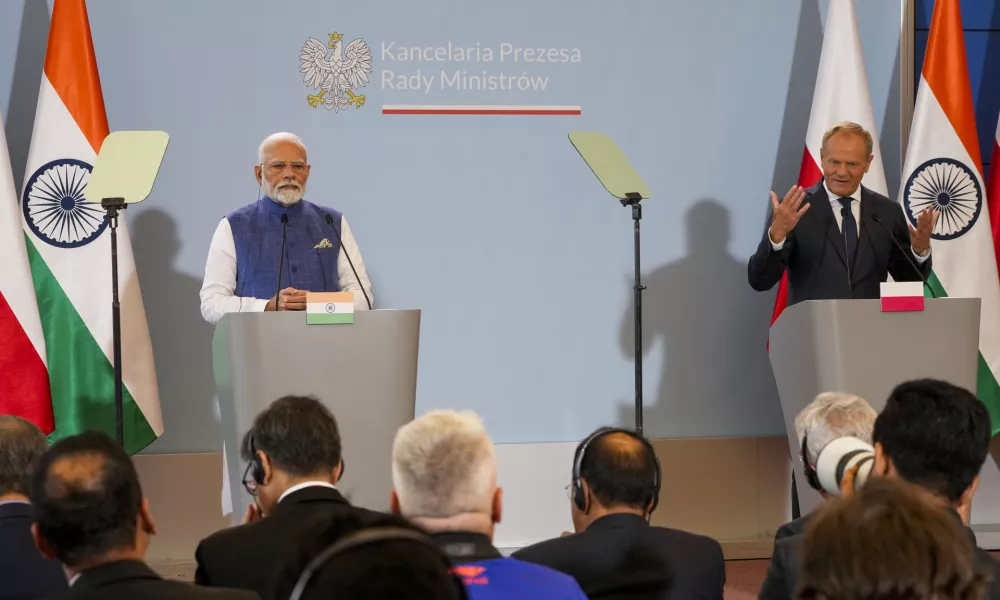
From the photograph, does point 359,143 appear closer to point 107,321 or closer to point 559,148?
point 559,148

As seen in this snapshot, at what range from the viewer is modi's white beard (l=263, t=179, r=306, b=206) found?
462 cm

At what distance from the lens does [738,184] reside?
18.5ft

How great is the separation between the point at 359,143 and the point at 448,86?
1.60 feet

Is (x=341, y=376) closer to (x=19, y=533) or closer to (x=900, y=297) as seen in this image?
(x=19, y=533)

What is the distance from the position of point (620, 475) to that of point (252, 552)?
737 millimetres

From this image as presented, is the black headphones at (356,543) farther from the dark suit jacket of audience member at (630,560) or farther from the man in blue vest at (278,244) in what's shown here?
the man in blue vest at (278,244)

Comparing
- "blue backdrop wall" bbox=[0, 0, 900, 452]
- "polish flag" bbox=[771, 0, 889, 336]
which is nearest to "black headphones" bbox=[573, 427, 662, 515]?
"blue backdrop wall" bbox=[0, 0, 900, 452]

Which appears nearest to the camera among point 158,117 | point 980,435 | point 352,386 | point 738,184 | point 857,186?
point 980,435

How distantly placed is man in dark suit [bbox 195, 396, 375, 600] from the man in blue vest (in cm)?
191

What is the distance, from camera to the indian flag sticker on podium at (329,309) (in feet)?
12.1

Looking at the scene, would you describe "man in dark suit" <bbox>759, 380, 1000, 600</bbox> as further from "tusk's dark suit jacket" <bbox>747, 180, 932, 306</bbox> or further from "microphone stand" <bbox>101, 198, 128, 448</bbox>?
"microphone stand" <bbox>101, 198, 128, 448</bbox>

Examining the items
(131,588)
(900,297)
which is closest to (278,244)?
(900,297)

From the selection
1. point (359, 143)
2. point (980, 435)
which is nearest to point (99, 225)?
point (359, 143)

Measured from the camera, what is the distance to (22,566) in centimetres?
244
